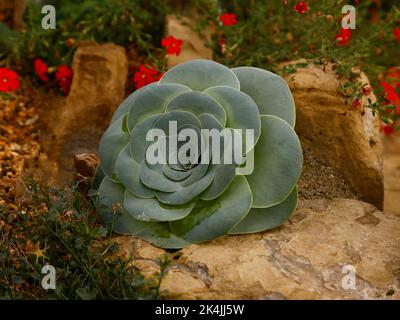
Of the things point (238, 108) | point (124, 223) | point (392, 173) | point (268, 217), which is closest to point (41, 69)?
point (124, 223)

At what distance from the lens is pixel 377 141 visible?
10.9ft

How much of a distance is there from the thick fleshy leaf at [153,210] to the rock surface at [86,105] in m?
0.96

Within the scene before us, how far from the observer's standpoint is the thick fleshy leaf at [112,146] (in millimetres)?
2777

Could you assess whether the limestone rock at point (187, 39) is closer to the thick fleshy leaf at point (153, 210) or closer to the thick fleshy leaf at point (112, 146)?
the thick fleshy leaf at point (112, 146)

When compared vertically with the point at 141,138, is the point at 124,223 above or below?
below

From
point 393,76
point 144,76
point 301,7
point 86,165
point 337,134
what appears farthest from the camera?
point 393,76

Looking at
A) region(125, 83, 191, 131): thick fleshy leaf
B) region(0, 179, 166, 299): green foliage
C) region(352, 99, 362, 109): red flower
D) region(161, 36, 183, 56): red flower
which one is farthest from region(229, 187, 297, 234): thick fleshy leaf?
region(161, 36, 183, 56): red flower

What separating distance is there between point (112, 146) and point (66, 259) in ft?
1.77

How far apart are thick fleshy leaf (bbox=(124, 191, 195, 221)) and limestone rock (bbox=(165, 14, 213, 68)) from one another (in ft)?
4.37

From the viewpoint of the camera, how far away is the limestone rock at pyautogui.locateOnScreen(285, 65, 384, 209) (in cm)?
316

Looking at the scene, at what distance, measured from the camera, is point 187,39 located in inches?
156

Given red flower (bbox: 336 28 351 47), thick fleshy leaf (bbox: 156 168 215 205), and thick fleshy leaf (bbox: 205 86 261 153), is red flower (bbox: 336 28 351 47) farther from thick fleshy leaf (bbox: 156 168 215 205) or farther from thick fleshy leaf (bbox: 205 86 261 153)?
thick fleshy leaf (bbox: 156 168 215 205)

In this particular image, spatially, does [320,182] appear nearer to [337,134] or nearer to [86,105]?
[337,134]

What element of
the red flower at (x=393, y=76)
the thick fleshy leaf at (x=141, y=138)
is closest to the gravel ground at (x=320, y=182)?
the thick fleshy leaf at (x=141, y=138)
